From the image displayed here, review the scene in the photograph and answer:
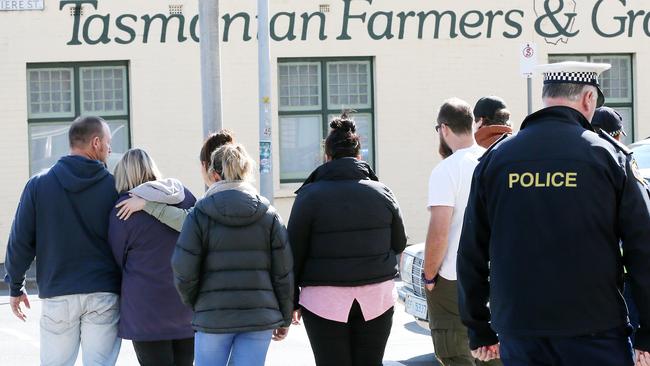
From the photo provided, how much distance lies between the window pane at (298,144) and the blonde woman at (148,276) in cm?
1110

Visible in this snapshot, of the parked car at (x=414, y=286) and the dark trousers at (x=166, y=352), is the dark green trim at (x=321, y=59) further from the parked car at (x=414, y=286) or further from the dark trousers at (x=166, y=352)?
the dark trousers at (x=166, y=352)

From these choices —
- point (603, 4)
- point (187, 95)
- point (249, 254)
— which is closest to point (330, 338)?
point (249, 254)

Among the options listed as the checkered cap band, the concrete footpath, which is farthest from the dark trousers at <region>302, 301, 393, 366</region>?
the concrete footpath

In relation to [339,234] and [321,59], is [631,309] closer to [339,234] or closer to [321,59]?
[339,234]

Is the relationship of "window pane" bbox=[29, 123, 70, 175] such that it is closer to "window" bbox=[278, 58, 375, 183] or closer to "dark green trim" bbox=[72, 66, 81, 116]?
"dark green trim" bbox=[72, 66, 81, 116]

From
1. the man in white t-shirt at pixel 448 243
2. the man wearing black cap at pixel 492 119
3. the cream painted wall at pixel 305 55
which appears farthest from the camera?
the cream painted wall at pixel 305 55

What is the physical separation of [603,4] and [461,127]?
12.2 m

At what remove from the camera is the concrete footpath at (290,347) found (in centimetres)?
957

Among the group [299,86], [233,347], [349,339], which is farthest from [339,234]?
[299,86]

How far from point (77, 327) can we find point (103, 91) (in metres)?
11.2

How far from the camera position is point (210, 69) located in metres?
11.3

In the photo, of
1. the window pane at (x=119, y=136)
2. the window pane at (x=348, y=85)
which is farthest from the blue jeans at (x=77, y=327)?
the window pane at (x=348, y=85)

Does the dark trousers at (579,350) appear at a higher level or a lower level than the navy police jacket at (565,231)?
lower

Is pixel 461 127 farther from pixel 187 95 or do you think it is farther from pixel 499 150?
pixel 187 95
